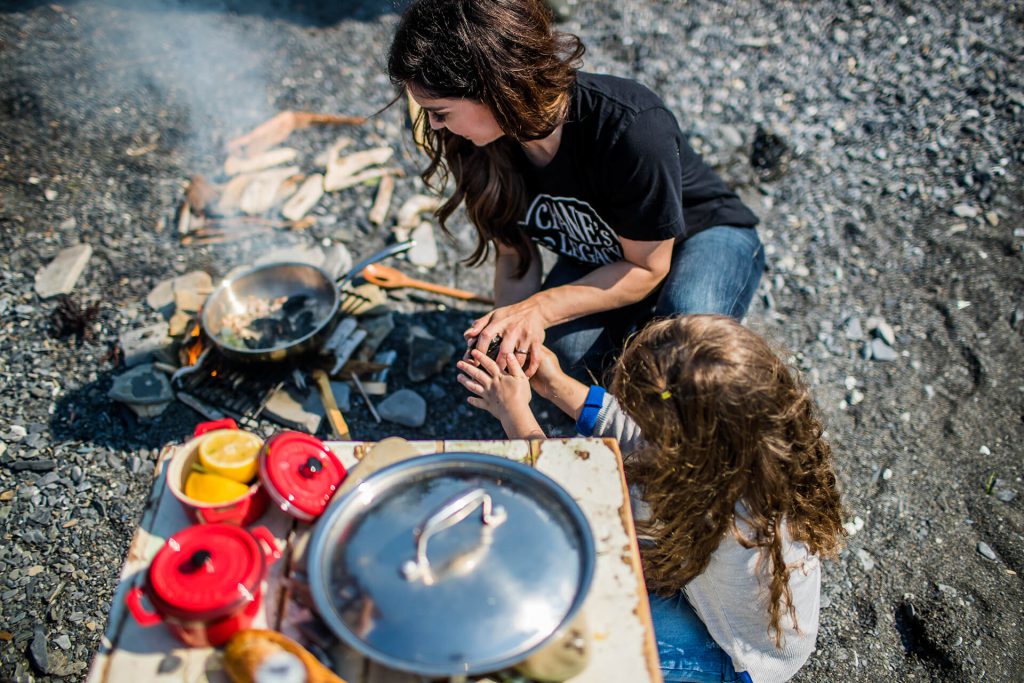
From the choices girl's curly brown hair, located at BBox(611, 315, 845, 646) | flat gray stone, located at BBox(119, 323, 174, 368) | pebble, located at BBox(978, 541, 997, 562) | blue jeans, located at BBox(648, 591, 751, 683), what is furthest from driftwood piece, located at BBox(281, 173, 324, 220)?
pebble, located at BBox(978, 541, 997, 562)

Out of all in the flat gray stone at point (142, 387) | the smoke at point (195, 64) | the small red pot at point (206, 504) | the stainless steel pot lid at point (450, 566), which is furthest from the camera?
the smoke at point (195, 64)

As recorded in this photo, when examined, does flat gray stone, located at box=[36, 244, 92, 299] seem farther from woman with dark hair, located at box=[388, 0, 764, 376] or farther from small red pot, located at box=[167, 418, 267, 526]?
small red pot, located at box=[167, 418, 267, 526]

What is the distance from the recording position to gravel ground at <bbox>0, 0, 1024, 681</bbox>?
7.86ft

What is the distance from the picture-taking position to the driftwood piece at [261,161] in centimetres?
367

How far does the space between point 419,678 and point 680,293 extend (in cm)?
173

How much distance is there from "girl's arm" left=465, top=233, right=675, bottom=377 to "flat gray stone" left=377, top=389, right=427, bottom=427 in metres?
0.68

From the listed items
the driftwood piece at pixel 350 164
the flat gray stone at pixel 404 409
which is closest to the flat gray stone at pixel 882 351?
the flat gray stone at pixel 404 409

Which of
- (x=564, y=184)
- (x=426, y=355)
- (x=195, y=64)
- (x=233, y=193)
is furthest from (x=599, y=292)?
(x=195, y=64)

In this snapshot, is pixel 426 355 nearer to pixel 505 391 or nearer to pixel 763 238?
pixel 505 391

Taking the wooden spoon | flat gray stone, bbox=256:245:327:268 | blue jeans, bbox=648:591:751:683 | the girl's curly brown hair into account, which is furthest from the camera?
flat gray stone, bbox=256:245:327:268

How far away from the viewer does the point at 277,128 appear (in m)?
3.95

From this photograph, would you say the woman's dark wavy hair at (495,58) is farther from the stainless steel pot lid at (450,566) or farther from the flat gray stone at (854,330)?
the flat gray stone at (854,330)

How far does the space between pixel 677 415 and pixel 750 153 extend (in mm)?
2931

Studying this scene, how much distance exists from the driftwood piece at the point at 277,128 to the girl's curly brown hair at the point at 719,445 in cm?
302
